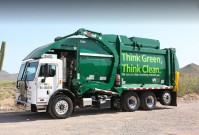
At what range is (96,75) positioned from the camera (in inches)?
568

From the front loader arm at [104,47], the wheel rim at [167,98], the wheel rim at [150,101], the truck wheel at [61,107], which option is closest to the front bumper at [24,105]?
the truck wheel at [61,107]

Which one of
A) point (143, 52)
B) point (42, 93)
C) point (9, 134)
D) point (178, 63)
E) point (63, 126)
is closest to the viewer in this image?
point (9, 134)

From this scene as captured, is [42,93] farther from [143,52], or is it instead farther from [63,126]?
[143,52]

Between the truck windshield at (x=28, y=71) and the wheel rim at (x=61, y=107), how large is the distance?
1499mm

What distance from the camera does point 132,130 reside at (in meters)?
9.90

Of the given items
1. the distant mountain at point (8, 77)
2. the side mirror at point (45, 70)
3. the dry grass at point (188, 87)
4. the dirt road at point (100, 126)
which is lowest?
the dirt road at point (100, 126)

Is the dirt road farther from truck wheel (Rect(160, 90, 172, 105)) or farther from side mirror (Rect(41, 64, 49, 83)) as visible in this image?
truck wheel (Rect(160, 90, 172, 105))

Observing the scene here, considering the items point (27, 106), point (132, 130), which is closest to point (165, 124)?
point (132, 130)

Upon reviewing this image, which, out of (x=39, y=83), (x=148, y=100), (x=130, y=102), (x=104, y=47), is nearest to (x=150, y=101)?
(x=148, y=100)

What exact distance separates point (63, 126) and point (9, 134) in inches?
78.4

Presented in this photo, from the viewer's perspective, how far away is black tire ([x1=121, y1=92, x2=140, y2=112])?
1517 cm

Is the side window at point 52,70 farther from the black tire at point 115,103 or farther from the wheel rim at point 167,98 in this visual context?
the wheel rim at point 167,98

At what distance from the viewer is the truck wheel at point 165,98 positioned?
55.0 feet

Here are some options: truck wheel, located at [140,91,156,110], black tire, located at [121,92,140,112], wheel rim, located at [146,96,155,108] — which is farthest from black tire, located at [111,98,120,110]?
wheel rim, located at [146,96,155,108]
